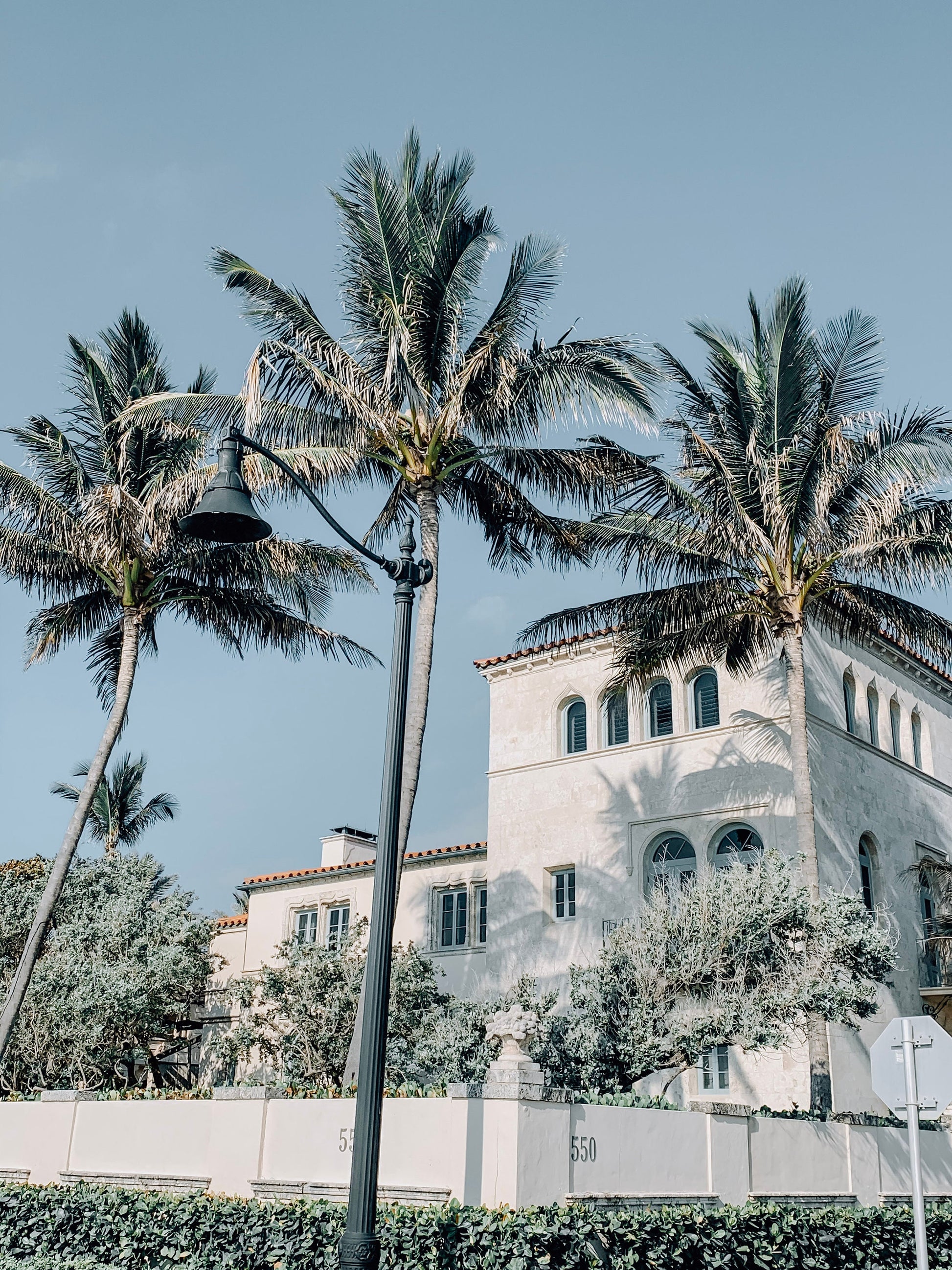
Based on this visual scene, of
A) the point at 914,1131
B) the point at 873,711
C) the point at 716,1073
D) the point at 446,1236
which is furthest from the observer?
the point at 873,711

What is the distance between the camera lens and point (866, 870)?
90.2 feet

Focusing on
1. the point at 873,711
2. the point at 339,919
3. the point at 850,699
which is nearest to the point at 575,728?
the point at 850,699

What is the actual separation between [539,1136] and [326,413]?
12983mm

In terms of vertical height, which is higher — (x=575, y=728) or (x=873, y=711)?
(x=873, y=711)

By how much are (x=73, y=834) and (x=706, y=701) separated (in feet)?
46.4

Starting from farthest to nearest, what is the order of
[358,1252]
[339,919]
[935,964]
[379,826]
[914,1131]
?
[339,919] → [935,964] → [914,1131] → [379,826] → [358,1252]

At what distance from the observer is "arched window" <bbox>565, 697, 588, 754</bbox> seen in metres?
30.0

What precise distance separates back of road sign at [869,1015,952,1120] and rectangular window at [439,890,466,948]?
67.9 feet

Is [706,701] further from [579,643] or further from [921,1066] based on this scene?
[921,1066]

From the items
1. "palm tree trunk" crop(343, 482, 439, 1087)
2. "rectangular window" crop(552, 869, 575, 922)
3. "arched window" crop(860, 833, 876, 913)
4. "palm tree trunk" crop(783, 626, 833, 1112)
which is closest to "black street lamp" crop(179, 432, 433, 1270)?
"palm tree trunk" crop(343, 482, 439, 1087)

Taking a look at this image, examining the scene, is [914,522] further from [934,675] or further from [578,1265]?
[578,1265]

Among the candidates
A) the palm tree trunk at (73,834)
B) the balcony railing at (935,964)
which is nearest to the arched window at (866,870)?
the balcony railing at (935,964)

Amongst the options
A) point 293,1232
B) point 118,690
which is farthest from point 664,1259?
point 118,690

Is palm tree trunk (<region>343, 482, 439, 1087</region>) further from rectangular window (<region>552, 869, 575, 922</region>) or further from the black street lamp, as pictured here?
rectangular window (<region>552, 869, 575, 922</region>)
